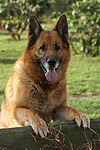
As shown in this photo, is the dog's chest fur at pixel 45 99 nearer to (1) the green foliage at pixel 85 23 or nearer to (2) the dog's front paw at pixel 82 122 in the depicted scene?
(2) the dog's front paw at pixel 82 122

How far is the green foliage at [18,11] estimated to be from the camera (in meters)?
11.8

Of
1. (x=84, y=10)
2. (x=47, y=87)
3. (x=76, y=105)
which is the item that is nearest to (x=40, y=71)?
(x=47, y=87)

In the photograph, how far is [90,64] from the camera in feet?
31.9

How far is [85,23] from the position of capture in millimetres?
9930

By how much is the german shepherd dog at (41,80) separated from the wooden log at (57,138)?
29 centimetres

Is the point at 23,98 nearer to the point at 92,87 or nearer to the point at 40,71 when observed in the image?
the point at 40,71

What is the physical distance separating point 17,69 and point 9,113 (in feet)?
2.16

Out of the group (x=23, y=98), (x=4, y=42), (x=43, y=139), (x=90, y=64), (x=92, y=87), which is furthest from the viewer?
(x=4, y=42)

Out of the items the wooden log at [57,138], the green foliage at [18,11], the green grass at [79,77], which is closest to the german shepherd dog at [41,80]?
the wooden log at [57,138]

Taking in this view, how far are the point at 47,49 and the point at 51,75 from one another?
0.37 m

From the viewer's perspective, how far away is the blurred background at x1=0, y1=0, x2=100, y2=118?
21.0 feet

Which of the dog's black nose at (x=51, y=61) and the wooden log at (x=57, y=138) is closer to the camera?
the wooden log at (x=57, y=138)

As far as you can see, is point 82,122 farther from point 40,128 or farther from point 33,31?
point 33,31

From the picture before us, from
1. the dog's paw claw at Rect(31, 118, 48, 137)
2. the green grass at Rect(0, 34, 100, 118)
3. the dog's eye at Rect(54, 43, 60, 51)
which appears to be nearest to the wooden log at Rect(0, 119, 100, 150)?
the dog's paw claw at Rect(31, 118, 48, 137)
